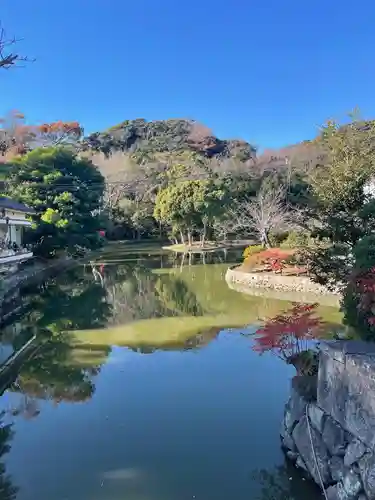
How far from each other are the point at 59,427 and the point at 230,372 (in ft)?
8.96

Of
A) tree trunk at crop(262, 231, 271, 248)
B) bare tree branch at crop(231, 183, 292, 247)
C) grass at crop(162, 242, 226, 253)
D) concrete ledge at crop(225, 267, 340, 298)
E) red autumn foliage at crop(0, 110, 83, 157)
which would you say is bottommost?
concrete ledge at crop(225, 267, 340, 298)

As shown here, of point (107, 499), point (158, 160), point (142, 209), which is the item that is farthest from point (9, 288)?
point (158, 160)

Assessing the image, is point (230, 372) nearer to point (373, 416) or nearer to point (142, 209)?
point (373, 416)

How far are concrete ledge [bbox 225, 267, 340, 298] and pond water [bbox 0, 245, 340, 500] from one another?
2.67 m

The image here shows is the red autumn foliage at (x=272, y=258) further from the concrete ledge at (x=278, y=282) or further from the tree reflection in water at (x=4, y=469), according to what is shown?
the tree reflection in water at (x=4, y=469)

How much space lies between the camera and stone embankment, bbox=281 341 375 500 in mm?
3223

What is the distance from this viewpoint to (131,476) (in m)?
4.16

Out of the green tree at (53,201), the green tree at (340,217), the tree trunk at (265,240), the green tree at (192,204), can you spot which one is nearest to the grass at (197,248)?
the green tree at (192,204)

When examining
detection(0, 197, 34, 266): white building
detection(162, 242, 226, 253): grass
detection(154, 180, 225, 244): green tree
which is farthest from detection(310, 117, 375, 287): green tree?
detection(162, 242, 226, 253): grass

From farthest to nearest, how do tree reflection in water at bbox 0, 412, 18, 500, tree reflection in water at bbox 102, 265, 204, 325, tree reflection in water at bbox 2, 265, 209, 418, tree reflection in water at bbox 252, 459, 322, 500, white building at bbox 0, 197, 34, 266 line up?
white building at bbox 0, 197, 34, 266 < tree reflection in water at bbox 102, 265, 204, 325 < tree reflection in water at bbox 2, 265, 209, 418 < tree reflection in water at bbox 0, 412, 18, 500 < tree reflection in water at bbox 252, 459, 322, 500

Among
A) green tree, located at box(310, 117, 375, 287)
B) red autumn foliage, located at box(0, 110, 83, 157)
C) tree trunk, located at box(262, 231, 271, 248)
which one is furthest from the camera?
red autumn foliage, located at box(0, 110, 83, 157)

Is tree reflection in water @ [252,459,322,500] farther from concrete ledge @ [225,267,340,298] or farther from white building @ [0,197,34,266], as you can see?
white building @ [0,197,34,266]

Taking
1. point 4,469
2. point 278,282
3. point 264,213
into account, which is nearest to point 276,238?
point 264,213

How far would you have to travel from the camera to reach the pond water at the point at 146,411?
160 inches
